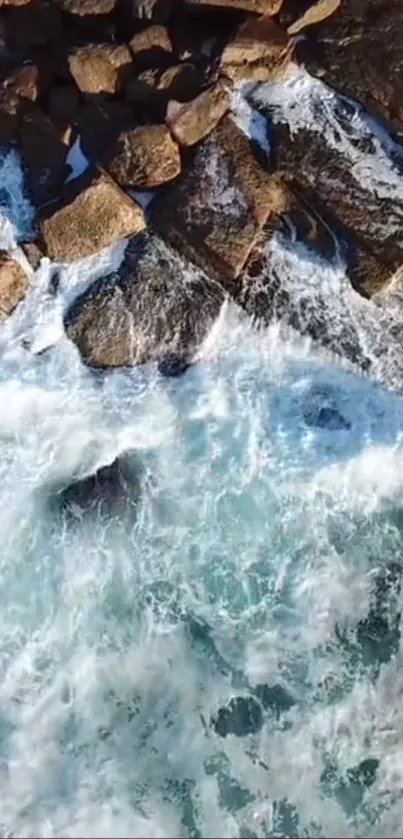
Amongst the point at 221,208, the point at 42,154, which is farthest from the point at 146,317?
the point at 42,154

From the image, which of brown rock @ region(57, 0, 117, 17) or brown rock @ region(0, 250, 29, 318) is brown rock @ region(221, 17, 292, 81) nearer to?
brown rock @ region(57, 0, 117, 17)

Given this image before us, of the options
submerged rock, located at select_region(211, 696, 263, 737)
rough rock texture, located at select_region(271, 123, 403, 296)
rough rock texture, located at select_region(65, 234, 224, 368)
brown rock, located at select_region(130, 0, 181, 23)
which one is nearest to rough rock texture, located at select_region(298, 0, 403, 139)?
rough rock texture, located at select_region(271, 123, 403, 296)

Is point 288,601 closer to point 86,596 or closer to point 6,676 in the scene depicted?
point 86,596

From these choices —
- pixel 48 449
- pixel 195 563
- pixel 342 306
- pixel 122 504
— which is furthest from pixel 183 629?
pixel 342 306

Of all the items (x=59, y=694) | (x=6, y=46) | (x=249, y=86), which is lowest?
(x=59, y=694)

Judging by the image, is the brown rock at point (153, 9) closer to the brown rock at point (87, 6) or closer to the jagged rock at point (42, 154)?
the brown rock at point (87, 6)

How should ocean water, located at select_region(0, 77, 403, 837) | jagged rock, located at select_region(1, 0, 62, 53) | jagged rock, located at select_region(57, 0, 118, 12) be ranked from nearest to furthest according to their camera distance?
1. ocean water, located at select_region(0, 77, 403, 837)
2. jagged rock, located at select_region(57, 0, 118, 12)
3. jagged rock, located at select_region(1, 0, 62, 53)

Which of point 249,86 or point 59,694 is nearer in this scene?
point 59,694

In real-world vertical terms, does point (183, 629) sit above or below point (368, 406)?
below
